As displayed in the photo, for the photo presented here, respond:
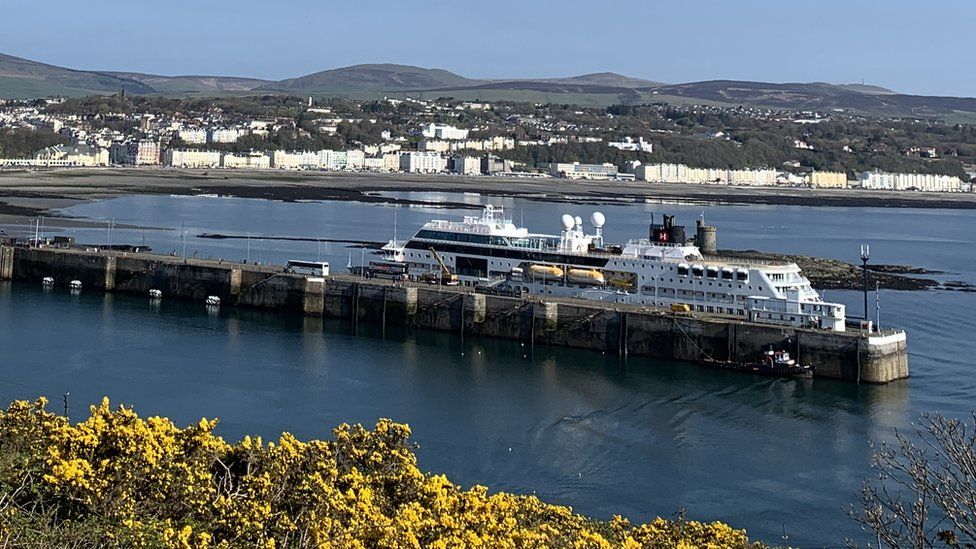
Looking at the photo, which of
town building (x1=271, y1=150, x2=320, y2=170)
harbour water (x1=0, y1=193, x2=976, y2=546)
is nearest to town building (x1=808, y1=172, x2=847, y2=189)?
town building (x1=271, y1=150, x2=320, y2=170)

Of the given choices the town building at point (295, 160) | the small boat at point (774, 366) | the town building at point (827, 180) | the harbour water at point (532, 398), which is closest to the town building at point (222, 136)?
the town building at point (295, 160)

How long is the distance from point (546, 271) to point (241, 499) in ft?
105

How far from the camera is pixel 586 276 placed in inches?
1731

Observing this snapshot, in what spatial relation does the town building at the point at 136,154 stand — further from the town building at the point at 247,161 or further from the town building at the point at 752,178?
the town building at the point at 752,178

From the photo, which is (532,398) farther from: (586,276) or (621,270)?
(586,276)

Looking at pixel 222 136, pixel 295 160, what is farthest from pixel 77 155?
pixel 222 136

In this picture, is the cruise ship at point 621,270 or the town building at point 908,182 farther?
the town building at point 908,182

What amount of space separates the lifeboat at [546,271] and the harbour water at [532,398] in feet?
16.0

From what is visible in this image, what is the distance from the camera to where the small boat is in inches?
1398

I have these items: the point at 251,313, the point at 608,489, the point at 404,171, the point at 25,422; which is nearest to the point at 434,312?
the point at 251,313

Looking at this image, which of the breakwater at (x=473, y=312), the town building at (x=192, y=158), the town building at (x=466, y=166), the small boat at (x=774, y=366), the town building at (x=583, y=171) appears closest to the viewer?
the small boat at (x=774, y=366)

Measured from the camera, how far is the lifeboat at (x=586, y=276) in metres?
43.6

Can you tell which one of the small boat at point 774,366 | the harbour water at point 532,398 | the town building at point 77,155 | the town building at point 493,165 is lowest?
the harbour water at point 532,398

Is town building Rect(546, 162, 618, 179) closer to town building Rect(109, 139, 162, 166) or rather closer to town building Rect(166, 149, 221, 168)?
town building Rect(166, 149, 221, 168)
